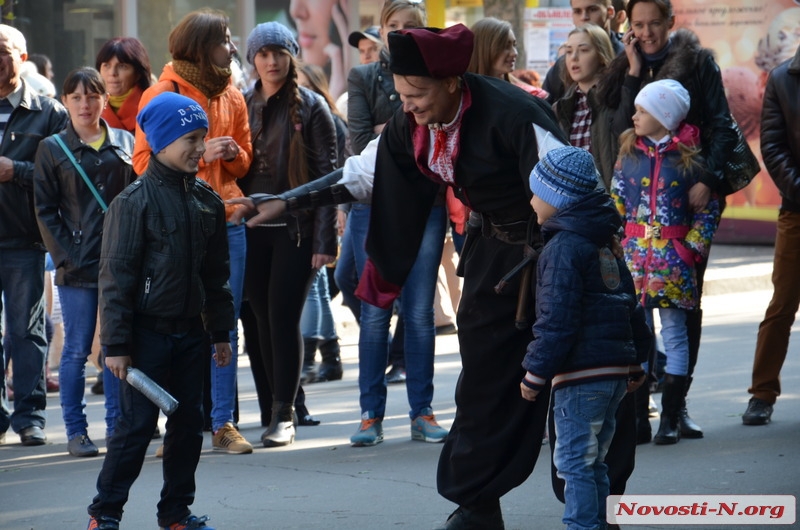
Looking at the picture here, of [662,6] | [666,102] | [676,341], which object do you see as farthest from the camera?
[662,6]

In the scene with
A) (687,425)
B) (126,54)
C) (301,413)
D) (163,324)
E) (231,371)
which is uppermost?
(126,54)

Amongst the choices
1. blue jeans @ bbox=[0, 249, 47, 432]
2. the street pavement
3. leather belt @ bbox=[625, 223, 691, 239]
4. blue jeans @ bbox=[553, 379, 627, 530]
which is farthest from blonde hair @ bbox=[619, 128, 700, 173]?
blue jeans @ bbox=[0, 249, 47, 432]

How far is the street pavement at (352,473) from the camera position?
18.5ft

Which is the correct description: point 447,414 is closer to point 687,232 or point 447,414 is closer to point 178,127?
point 687,232

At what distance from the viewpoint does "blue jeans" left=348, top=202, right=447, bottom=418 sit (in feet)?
23.4

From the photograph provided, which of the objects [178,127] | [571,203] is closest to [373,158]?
[178,127]

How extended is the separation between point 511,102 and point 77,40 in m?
10.5

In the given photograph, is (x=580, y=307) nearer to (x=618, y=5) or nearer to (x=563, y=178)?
(x=563, y=178)

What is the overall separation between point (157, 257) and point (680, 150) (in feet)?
9.35

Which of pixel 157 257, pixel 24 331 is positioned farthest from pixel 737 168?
pixel 24 331

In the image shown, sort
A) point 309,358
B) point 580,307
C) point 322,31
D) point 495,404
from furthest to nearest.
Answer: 1. point 322,31
2. point 309,358
3. point 495,404
4. point 580,307

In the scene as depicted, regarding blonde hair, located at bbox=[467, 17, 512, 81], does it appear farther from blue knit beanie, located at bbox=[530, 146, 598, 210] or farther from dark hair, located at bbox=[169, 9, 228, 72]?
blue knit beanie, located at bbox=[530, 146, 598, 210]

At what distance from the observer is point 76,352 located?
698cm

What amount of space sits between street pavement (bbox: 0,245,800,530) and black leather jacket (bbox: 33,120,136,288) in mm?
1000
